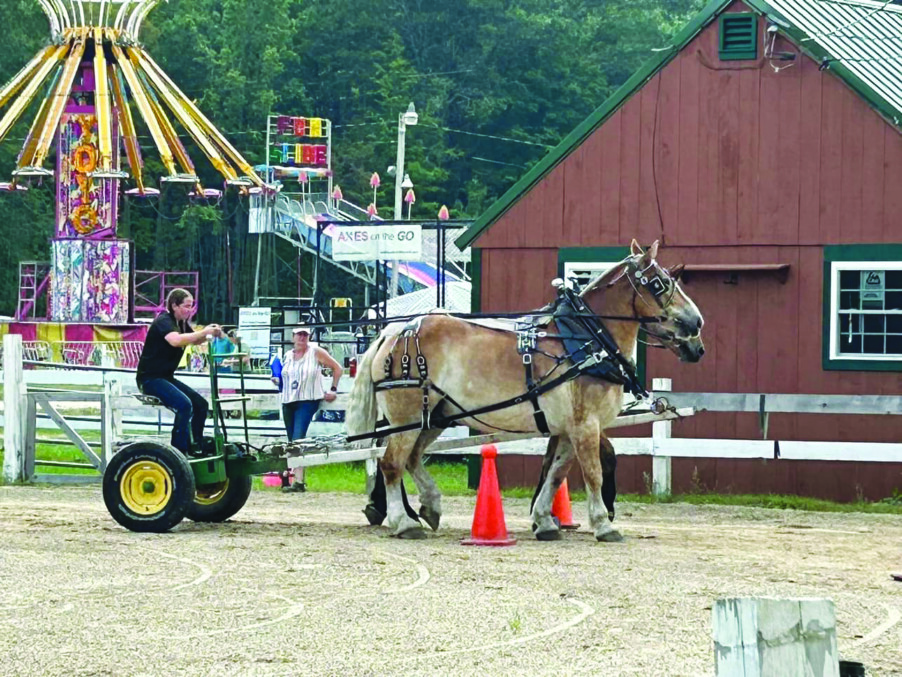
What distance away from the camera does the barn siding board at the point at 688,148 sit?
18797mm

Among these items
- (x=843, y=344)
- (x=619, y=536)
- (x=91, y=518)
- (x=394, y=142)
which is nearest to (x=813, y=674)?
(x=619, y=536)

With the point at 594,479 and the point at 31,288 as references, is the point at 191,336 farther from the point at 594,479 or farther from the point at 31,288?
the point at 31,288

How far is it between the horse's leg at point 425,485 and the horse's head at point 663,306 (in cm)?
197

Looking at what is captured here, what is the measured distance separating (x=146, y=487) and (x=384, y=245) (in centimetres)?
1435

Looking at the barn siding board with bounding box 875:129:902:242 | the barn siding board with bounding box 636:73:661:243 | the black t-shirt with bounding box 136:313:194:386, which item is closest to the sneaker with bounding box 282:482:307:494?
the barn siding board with bounding box 636:73:661:243

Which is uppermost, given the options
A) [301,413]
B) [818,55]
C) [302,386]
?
[818,55]

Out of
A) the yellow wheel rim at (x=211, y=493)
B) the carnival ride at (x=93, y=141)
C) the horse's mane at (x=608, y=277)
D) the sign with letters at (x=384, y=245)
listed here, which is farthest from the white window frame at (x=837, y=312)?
the carnival ride at (x=93, y=141)

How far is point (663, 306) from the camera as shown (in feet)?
44.7

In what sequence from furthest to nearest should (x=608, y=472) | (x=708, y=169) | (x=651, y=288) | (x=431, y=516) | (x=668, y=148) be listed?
(x=668, y=148)
(x=708, y=169)
(x=608, y=472)
(x=431, y=516)
(x=651, y=288)

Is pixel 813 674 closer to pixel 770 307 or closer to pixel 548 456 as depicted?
pixel 548 456

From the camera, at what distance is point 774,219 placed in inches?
723

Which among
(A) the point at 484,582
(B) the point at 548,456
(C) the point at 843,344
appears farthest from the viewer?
(C) the point at 843,344

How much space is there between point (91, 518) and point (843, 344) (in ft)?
26.6

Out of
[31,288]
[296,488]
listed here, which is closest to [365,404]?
[296,488]
